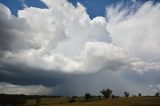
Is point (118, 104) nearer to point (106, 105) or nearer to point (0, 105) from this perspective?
point (106, 105)

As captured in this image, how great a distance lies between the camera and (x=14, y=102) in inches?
4845

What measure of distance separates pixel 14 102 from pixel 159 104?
66.8 meters

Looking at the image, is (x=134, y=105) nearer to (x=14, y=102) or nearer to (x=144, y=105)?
(x=144, y=105)

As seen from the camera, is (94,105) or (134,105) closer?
(134,105)

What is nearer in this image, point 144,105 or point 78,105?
point 144,105

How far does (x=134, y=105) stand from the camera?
133m

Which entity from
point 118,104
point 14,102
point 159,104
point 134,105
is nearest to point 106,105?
point 118,104

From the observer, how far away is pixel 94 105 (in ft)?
484

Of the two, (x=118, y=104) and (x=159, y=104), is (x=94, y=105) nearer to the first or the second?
(x=118, y=104)

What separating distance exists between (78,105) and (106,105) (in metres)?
15.2

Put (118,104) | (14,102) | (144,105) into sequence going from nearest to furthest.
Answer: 1. (14,102)
2. (144,105)
3. (118,104)

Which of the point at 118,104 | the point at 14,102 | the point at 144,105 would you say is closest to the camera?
the point at 14,102

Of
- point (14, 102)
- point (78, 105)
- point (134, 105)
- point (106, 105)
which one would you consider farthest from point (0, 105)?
point (134, 105)

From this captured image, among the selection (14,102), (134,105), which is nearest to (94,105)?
(134,105)
